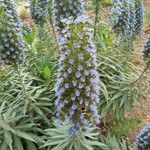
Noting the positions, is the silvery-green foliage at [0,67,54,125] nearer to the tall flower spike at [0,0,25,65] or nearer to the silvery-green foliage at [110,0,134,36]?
the tall flower spike at [0,0,25,65]

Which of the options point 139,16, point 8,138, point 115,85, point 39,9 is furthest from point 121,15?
point 8,138

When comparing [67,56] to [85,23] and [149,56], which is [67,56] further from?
[149,56]

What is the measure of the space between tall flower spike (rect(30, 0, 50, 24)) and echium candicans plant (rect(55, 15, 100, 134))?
9.48ft

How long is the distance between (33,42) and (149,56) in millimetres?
2529


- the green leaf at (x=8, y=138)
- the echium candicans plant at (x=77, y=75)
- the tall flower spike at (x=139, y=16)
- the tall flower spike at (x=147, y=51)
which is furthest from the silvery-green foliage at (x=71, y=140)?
the tall flower spike at (x=139, y=16)

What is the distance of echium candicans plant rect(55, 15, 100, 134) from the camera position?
14.2 ft

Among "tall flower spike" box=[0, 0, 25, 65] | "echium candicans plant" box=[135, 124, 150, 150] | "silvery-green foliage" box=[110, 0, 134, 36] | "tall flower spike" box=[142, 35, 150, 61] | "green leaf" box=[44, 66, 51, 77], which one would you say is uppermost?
"tall flower spike" box=[0, 0, 25, 65]

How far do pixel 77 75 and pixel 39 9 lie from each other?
141 inches

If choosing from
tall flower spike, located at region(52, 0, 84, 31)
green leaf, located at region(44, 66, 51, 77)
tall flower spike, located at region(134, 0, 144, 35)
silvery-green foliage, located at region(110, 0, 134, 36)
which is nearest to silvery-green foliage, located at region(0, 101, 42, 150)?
green leaf, located at region(44, 66, 51, 77)

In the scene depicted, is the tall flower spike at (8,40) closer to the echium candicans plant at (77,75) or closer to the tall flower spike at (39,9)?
the echium candicans plant at (77,75)

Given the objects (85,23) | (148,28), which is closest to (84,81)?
(85,23)

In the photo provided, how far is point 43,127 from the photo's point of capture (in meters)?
6.41

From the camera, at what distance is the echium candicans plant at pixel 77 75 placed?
433 centimetres

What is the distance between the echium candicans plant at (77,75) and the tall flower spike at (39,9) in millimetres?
2891
